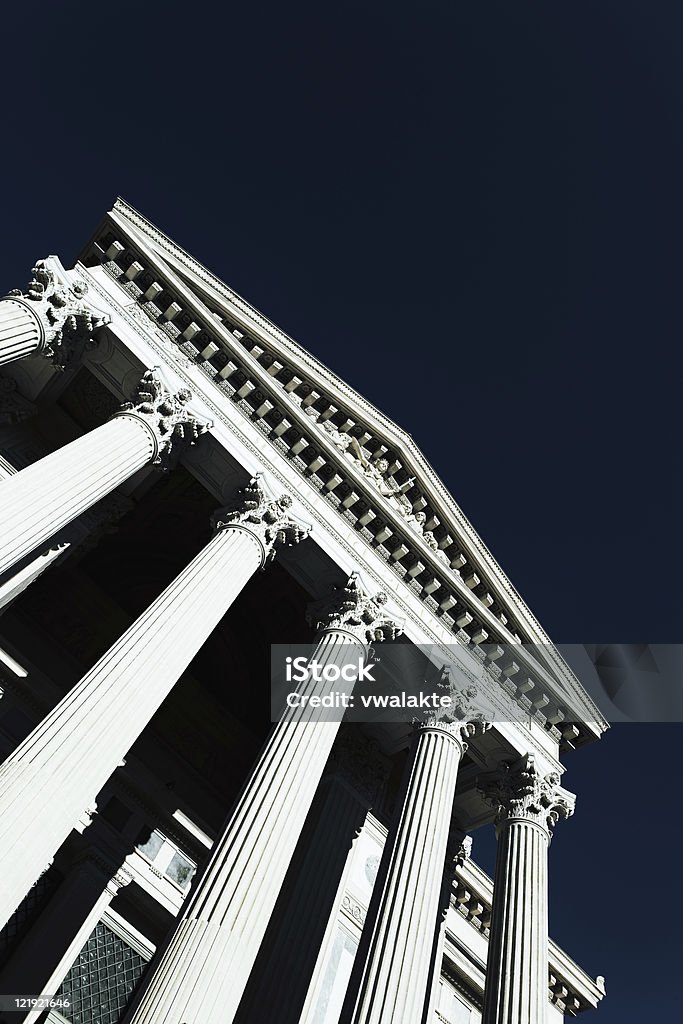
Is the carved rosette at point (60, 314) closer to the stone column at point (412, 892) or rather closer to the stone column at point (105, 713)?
the stone column at point (105, 713)

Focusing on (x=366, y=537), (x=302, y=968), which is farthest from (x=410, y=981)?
(x=366, y=537)

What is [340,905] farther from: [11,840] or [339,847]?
[11,840]

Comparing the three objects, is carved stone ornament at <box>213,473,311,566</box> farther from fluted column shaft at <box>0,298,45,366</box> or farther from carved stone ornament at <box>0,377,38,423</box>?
carved stone ornament at <box>0,377,38,423</box>

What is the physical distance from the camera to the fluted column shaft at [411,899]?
1278 cm

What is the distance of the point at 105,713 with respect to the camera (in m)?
12.0

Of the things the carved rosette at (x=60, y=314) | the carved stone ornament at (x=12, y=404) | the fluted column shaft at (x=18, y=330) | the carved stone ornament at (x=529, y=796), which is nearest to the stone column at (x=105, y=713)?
the carved rosette at (x=60, y=314)

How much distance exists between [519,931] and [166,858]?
9.32 meters

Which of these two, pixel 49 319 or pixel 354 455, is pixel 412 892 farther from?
pixel 49 319

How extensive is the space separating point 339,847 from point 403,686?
14.3 ft

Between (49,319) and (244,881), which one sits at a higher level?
(49,319)

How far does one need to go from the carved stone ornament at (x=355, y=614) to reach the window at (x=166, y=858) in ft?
24.2

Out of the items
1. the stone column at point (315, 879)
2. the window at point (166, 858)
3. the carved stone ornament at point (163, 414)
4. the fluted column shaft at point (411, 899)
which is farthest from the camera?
the window at point (166, 858)

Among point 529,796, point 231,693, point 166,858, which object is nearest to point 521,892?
point 529,796

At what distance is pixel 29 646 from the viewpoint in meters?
20.8
